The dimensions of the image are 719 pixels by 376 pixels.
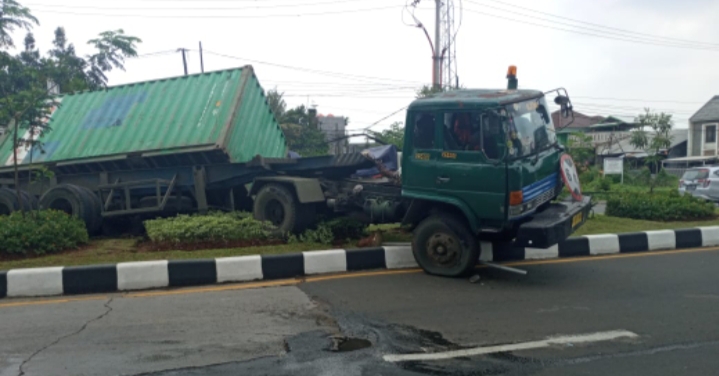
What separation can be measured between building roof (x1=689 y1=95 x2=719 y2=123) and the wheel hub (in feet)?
122

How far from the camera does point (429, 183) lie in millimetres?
6996

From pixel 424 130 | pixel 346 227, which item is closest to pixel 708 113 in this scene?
pixel 346 227

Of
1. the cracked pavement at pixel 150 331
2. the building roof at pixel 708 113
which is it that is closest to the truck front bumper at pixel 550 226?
the cracked pavement at pixel 150 331

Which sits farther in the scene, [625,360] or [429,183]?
[429,183]

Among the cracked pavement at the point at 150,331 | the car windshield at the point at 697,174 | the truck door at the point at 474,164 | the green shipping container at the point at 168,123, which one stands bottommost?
the cracked pavement at the point at 150,331

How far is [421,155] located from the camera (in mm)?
7035

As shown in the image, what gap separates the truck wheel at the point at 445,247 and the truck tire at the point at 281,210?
198 cm

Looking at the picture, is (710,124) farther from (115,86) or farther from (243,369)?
(243,369)

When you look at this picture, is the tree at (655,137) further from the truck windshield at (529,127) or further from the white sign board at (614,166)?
the truck windshield at (529,127)

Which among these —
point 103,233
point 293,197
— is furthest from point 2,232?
point 293,197

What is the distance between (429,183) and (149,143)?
16.7 ft

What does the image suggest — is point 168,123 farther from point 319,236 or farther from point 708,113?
point 708,113

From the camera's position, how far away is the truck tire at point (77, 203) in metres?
9.66

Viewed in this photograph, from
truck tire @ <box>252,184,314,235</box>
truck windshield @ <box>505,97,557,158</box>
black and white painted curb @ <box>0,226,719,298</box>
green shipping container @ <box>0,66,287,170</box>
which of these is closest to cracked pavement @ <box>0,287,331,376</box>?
black and white painted curb @ <box>0,226,719,298</box>
